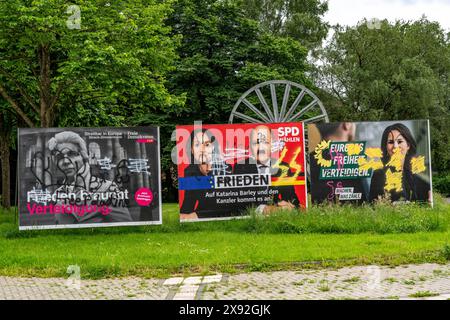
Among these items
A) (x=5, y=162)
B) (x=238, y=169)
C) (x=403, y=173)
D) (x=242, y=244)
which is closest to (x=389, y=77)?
(x=403, y=173)

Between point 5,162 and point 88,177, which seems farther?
point 5,162

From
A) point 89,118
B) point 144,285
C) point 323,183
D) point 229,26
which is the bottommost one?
point 144,285

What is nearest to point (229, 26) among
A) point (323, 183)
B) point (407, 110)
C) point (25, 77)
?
point (407, 110)

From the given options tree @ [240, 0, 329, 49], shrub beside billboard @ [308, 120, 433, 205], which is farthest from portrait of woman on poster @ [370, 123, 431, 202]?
tree @ [240, 0, 329, 49]

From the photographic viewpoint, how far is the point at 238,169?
1494 centimetres

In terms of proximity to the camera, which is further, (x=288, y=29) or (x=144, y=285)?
(x=288, y=29)

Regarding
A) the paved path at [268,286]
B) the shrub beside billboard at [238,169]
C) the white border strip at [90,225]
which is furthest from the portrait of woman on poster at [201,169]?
the paved path at [268,286]

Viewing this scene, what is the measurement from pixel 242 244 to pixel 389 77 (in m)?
35.1

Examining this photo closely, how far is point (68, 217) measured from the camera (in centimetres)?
1381

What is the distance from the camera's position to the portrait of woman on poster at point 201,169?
14672 millimetres

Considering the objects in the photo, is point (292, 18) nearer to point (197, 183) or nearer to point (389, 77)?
point (389, 77)

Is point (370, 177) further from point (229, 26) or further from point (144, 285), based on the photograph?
point (229, 26)

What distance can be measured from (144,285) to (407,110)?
37.9m

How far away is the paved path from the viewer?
7.57 metres
